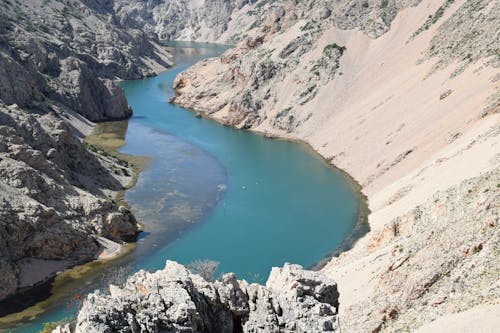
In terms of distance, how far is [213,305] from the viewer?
2927 cm

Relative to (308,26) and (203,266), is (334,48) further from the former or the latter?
(203,266)

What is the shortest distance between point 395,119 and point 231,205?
114 feet

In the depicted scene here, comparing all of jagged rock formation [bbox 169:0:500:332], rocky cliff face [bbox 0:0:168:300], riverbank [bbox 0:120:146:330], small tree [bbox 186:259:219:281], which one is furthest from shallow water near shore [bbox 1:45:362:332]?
jagged rock formation [bbox 169:0:500:332]

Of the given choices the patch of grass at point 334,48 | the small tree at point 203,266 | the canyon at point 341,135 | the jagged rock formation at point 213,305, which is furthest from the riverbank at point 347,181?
the jagged rock formation at point 213,305

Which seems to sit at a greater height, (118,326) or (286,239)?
(118,326)

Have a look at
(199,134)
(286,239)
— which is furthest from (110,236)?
(199,134)

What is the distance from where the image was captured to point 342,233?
2884 inches

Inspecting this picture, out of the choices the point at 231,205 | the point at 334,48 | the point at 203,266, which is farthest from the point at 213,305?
the point at 334,48

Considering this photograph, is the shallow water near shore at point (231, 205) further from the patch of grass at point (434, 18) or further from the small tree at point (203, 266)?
the patch of grass at point (434, 18)

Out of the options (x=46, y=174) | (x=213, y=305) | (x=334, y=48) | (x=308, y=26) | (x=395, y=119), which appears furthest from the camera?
(x=308, y=26)

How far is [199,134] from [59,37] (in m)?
70.2

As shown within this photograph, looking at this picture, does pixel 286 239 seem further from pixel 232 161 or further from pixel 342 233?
pixel 232 161

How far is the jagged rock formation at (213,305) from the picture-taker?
25078 mm

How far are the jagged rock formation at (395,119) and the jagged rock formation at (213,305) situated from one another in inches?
288
